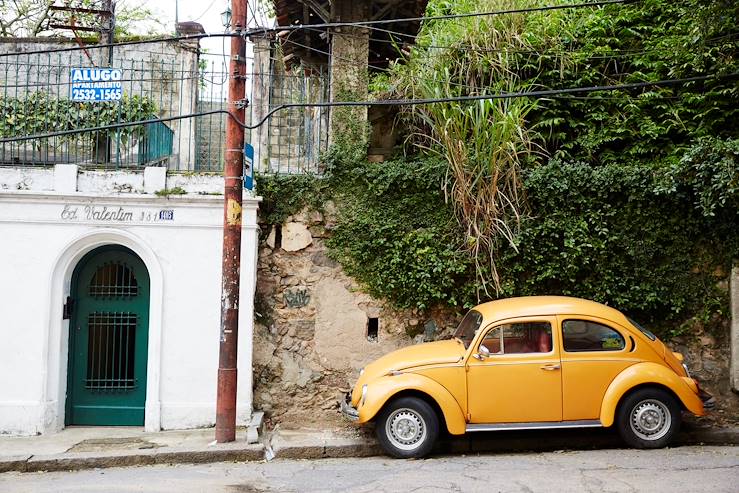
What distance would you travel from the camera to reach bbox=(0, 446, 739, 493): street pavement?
614 cm

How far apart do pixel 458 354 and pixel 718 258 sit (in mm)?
4557

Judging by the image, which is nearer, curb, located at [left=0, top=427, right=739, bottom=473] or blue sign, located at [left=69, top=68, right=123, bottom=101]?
curb, located at [left=0, top=427, right=739, bottom=473]

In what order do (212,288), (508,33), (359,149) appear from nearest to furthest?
(212,288) → (359,149) → (508,33)

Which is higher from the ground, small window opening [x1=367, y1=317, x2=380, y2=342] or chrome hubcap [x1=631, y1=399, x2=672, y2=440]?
small window opening [x1=367, y1=317, x2=380, y2=342]

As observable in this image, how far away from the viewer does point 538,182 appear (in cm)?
905

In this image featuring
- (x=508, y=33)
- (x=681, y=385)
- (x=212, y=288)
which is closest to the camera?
(x=681, y=385)

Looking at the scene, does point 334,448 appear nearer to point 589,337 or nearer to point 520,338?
point 520,338

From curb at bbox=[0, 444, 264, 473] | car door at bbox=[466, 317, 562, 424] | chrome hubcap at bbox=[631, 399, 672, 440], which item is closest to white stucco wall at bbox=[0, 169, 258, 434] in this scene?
curb at bbox=[0, 444, 264, 473]

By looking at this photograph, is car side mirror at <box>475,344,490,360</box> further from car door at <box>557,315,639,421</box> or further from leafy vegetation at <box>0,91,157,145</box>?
leafy vegetation at <box>0,91,157,145</box>

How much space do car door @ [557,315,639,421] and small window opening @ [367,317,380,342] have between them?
9.23 ft

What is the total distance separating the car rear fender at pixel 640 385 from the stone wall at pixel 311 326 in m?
2.64

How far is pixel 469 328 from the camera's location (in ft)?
26.1

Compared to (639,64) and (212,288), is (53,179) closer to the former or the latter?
(212,288)

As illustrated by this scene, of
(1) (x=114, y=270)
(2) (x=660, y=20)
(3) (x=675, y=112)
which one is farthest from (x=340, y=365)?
(2) (x=660, y=20)
